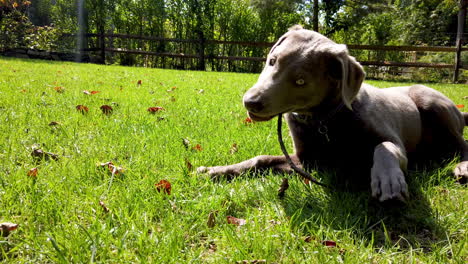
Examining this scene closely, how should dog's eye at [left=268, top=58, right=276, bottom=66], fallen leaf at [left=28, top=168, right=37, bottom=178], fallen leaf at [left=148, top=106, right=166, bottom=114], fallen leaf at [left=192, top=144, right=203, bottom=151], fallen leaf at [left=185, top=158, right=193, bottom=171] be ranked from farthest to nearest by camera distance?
fallen leaf at [left=148, top=106, right=166, bottom=114]
fallen leaf at [left=192, top=144, right=203, bottom=151]
fallen leaf at [left=185, top=158, right=193, bottom=171]
dog's eye at [left=268, top=58, right=276, bottom=66]
fallen leaf at [left=28, top=168, right=37, bottom=178]

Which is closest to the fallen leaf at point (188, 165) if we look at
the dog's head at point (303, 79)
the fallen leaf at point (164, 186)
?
the fallen leaf at point (164, 186)

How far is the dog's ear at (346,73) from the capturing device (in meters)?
2.00

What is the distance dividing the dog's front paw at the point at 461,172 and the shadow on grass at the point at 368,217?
1.35 ft

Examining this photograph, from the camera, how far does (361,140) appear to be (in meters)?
2.25

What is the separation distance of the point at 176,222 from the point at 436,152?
8.43 feet

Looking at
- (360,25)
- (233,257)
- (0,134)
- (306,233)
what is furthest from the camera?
(360,25)

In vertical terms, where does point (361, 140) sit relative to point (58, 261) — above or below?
above

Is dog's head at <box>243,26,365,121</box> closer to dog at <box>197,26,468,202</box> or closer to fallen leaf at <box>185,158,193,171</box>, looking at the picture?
dog at <box>197,26,468,202</box>

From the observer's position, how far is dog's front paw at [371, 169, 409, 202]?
1696 mm

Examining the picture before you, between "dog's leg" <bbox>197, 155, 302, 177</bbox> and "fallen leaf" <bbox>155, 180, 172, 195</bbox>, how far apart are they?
0.34 metres

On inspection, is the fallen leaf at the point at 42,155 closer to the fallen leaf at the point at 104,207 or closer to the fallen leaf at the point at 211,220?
the fallen leaf at the point at 104,207

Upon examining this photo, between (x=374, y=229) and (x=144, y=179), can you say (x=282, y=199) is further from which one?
(x=144, y=179)

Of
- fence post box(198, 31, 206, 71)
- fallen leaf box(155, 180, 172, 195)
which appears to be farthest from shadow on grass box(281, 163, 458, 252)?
fence post box(198, 31, 206, 71)

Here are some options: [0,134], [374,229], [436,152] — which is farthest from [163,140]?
[436,152]
